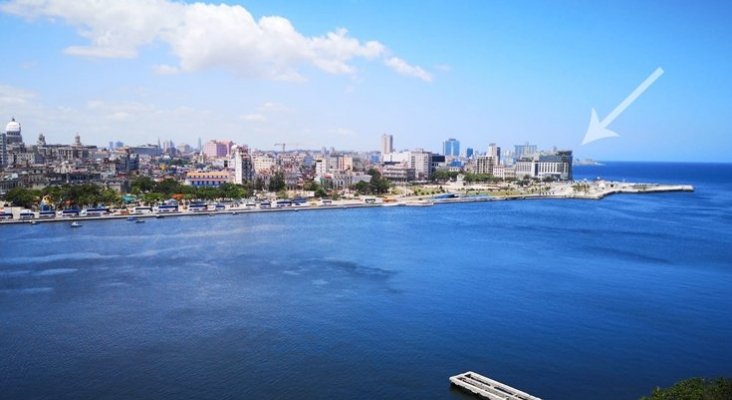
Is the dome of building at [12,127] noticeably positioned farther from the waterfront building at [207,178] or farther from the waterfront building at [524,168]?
the waterfront building at [524,168]

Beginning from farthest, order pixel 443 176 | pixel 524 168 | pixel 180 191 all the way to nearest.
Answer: pixel 524 168
pixel 443 176
pixel 180 191

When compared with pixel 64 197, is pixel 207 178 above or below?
above

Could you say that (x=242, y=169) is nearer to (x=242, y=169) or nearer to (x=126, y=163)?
(x=242, y=169)

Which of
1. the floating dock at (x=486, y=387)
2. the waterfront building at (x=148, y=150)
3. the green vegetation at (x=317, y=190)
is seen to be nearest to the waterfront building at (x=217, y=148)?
the waterfront building at (x=148, y=150)

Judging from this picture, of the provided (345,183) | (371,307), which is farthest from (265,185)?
(371,307)

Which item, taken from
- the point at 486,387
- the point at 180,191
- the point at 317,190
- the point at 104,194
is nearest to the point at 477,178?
the point at 317,190

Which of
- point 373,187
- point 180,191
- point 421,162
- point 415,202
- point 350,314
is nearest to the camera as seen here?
point 350,314

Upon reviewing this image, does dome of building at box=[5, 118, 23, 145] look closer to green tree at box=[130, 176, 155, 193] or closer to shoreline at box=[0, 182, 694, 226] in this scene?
green tree at box=[130, 176, 155, 193]

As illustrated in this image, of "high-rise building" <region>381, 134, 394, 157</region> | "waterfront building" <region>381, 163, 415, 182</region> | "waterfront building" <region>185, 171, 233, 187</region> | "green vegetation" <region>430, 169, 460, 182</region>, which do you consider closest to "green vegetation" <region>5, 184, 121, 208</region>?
"waterfront building" <region>185, 171, 233, 187</region>
